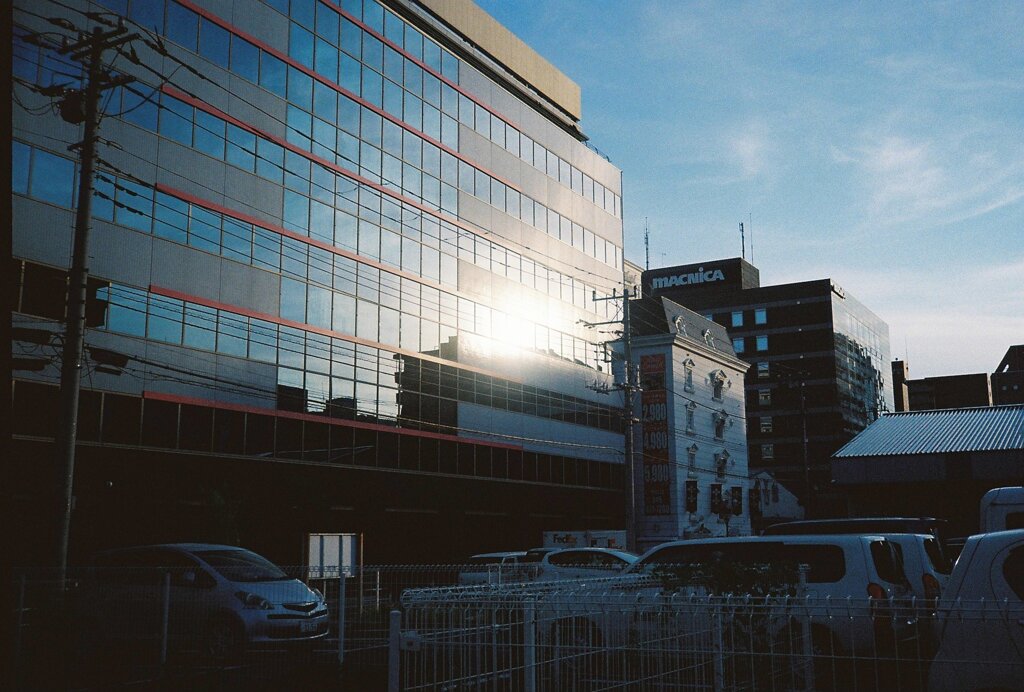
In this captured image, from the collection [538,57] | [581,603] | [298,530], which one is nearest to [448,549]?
[298,530]

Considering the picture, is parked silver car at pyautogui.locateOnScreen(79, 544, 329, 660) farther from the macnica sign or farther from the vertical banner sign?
the macnica sign

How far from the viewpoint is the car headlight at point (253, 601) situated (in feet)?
49.4

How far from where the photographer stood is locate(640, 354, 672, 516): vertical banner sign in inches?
2477

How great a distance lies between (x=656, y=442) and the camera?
63625 mm

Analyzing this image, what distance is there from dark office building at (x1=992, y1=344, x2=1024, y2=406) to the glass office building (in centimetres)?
11326

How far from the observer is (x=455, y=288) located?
1779 inches

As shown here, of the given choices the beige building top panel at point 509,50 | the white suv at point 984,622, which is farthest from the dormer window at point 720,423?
the white suv at point 984,622

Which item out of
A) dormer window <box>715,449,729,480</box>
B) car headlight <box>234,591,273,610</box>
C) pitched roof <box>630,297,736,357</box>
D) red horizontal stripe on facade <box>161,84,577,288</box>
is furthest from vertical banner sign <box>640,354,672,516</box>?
car headlight <box>234,591,273,610</box>

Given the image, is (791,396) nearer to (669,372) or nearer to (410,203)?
(669,372)

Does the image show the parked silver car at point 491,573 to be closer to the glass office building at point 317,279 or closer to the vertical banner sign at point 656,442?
the glass office building at point 317,279

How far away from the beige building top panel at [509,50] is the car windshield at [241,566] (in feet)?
112

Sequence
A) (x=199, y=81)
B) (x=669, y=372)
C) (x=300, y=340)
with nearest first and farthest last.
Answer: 1. (x=199, y=81)
2. (x=300, y=340)
3. (x=669, y=372)

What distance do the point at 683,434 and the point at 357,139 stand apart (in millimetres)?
34016

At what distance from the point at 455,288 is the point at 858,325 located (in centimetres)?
7823
